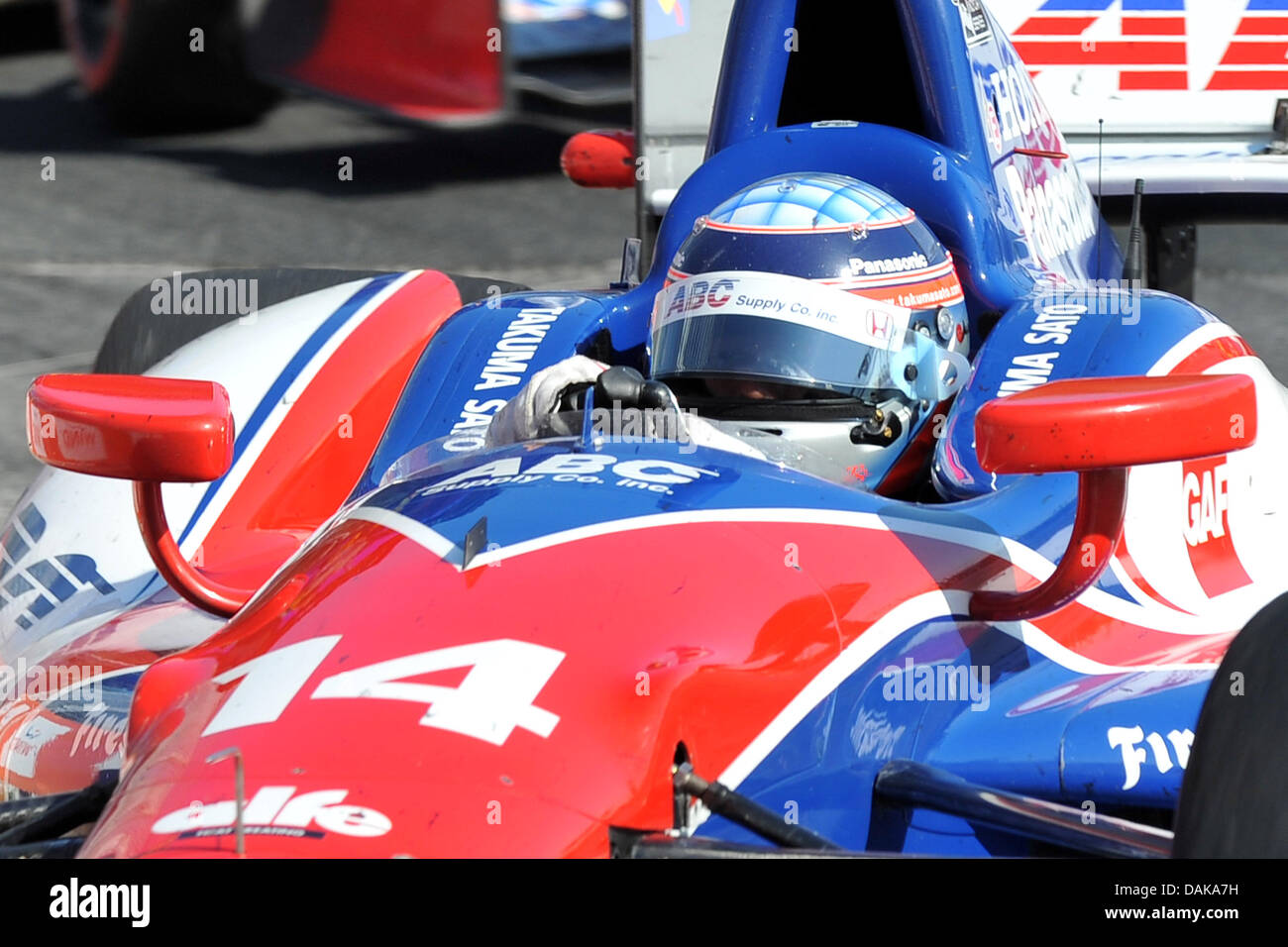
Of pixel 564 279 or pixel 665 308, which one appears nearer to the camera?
pixel 665 308

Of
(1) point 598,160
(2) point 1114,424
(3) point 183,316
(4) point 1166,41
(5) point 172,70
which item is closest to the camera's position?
(2) point 1114,424

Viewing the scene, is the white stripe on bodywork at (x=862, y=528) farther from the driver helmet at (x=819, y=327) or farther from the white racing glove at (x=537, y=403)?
the white racing glove at (x=537, y=403)

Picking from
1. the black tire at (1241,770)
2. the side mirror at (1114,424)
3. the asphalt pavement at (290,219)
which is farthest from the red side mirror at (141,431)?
the asphalt pavement at (290,219)

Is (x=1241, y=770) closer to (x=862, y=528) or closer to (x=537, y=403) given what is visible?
(x=862, y=528)

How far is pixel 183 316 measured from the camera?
14.4ft

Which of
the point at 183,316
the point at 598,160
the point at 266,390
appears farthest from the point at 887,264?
the point at 183,316

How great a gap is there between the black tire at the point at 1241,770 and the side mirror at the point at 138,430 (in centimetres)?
135

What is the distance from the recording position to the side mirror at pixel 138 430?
8.20 ft

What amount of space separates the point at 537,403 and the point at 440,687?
0.88 metres

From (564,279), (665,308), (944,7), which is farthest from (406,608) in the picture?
(564,279)

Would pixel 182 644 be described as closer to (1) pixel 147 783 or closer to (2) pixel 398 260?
(1) pixel 147 783
